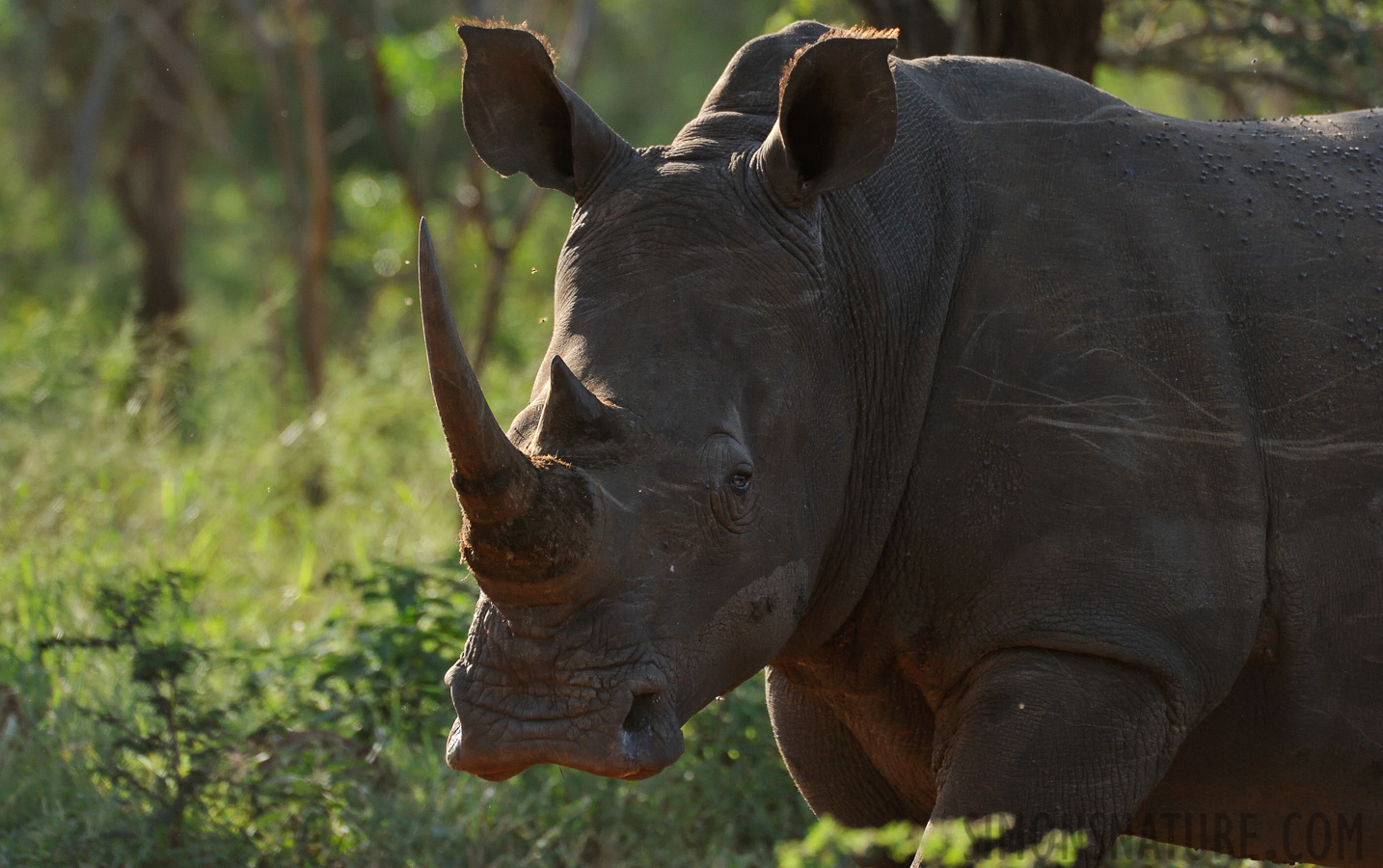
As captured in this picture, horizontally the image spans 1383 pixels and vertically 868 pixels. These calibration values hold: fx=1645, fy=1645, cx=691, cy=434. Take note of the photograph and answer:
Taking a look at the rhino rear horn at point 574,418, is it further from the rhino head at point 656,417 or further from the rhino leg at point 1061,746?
the rhino leg at point 1061,746

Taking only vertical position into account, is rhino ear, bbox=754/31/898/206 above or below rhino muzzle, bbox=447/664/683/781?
above

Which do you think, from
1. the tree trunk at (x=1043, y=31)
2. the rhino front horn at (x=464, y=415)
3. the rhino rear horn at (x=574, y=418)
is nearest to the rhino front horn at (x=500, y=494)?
the rhino front horn at (x=464, y=415)

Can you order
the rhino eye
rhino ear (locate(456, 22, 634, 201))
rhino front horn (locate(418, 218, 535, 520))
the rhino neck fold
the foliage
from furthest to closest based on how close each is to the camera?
1. rhino ear (locate(456, 22, 634, 201))
2. the rhino neck fold
3. the rhino eye
4. rhino front horn (locate(418, 218, 535, 520))
5. the foliage

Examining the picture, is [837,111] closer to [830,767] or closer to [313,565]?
[830,767]

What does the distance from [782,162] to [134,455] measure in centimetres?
580

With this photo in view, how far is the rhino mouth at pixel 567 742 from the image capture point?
2881mm

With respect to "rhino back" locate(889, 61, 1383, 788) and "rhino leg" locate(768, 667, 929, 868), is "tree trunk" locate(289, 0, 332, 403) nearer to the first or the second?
"rhino leg" locate(768, 667, 929, 868)

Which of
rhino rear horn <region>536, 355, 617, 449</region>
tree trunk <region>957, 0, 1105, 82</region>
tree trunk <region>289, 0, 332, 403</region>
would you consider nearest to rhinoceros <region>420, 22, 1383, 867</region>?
rhino rear horn <region>536, 355, 617, 449</region>

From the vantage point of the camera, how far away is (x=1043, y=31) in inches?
251

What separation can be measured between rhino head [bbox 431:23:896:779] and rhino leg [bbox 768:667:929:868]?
25.1 inches

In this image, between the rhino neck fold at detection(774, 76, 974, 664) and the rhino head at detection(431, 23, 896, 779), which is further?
the rhino neck fold at detection(774, 76, 974, 664)

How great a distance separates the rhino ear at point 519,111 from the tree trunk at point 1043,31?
3.21 meters

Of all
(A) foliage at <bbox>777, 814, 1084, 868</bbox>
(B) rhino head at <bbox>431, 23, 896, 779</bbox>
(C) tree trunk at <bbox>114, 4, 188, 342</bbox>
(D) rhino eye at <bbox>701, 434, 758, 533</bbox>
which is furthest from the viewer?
(C) tree trunk at <bbox>114, 4, 188, 342</bbox>

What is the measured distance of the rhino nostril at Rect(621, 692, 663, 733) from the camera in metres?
2.97
